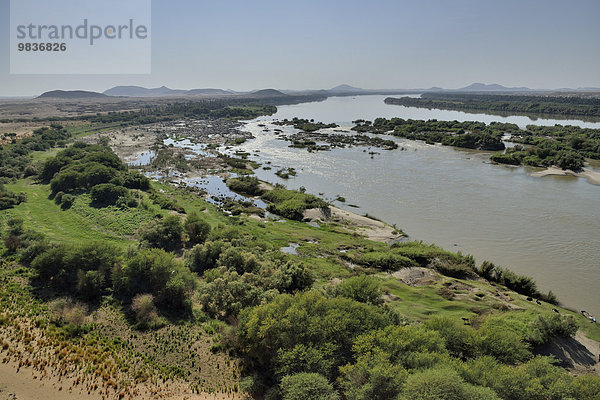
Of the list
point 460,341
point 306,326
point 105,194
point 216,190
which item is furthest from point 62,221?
point 460,341

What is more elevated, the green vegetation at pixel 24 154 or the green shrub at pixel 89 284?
the green vegetation at pixel 24 154

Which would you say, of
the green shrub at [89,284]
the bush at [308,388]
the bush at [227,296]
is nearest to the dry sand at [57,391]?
the bush at [308,388]

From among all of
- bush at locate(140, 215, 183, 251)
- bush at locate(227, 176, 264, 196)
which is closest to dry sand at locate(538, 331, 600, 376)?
bush at locate(140, 215, 183, 251)

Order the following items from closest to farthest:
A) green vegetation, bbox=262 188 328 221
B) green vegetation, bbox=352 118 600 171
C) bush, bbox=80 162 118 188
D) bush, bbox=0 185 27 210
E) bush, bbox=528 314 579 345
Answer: bush, bbox=528 314 579 345, bush, bbox=0 185 27 210, green vegetation, bbox=262 188 328 221, bush, bbox=80 162 118 188, green vegetation, bbox=352 118 600 171

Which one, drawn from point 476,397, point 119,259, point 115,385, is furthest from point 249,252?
point 476,397

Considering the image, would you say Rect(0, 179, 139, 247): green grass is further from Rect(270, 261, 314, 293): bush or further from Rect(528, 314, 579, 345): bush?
Rect(528, 314, 579, 345): bush

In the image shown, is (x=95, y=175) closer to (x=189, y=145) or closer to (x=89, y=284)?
(x=89, y=284)

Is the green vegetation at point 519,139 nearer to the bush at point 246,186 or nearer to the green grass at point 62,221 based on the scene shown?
the bush at point 246,186
